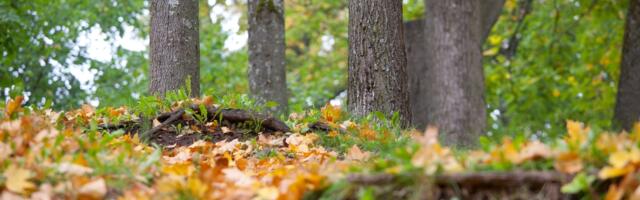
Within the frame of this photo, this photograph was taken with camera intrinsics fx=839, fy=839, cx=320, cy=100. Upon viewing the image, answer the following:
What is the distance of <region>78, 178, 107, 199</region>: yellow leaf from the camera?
324cm

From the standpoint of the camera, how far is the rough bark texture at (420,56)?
1301cm

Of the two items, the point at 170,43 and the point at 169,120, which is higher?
the point at 170,43

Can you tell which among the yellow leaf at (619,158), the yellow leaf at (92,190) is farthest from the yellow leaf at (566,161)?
the yellow leaf at (92,190)

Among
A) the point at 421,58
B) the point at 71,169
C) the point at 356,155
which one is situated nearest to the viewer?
the point at 71,169

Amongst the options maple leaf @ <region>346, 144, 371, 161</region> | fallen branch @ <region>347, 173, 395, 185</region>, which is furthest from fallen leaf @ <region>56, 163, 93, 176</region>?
maple leaf @ <region>346, 144, 371, 161</region>

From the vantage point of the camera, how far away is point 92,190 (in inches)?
128

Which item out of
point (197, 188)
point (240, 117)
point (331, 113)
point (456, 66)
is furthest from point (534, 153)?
point (456, 66)

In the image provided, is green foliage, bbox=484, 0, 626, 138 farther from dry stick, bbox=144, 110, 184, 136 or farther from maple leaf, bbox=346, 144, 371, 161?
maple leaf, bbox=346, 144, 371, 161

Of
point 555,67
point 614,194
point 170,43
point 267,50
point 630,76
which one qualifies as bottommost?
point 555,67

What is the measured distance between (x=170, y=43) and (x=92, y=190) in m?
4.40

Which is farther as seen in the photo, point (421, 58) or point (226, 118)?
point (421, 58)

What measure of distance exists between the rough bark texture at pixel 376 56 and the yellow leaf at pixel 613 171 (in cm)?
380

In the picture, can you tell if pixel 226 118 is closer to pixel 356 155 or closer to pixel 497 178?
pixel 356 155

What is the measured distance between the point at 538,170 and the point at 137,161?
1731 mm
